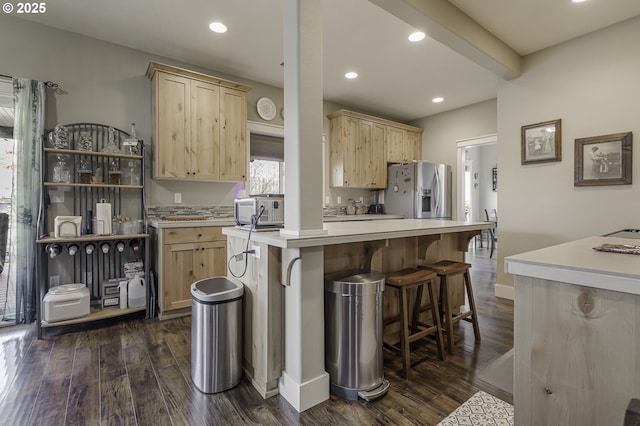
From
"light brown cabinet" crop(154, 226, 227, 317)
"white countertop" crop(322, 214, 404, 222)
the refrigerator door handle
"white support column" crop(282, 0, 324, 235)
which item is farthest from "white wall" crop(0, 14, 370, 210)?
the refrigerator door handle

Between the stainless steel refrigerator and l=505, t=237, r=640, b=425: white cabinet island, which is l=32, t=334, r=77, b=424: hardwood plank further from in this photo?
the stainless steel refrigerator

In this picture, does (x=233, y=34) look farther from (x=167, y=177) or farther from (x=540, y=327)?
(x=540, y=327)

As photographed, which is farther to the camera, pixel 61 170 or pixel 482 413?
pixel 61 170

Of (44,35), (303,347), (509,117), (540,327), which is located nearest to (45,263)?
(44,35)

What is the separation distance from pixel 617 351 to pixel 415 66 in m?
3.57

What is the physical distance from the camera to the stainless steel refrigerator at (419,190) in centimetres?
501

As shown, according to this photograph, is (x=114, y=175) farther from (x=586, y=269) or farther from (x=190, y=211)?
(x=586, y=269)

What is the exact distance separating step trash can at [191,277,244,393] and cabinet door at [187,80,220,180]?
1.89 meters

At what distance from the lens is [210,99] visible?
3.44m

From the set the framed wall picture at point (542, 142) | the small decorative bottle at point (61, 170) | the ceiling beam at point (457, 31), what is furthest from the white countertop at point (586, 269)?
the small decorative bottle at point (61, 170)

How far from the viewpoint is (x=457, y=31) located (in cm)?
251

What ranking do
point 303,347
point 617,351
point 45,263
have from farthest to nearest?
point 45,263 → point 303,347 → point 617,351

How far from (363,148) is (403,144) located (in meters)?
1.00

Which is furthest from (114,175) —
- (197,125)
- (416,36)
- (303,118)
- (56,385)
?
(416,36)
